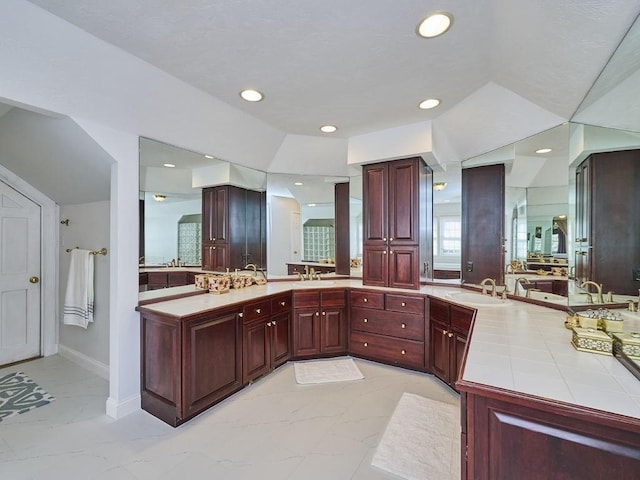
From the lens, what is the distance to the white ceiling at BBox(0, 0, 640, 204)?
1.46 meters

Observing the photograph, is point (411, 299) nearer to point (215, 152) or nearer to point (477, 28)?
point (477, 28)

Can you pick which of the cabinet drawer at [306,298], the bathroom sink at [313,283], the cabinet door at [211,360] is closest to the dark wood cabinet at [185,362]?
the cabinet door at [211,360]

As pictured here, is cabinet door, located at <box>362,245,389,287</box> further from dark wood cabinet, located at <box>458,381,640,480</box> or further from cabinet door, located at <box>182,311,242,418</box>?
dark wood cabinet, located at <box>458,381,640,480</box>

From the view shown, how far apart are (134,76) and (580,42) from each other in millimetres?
2603

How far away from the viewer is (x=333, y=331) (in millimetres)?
3305

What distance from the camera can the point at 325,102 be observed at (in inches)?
98.7

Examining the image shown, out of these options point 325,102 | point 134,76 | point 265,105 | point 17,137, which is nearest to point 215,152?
point 265,105

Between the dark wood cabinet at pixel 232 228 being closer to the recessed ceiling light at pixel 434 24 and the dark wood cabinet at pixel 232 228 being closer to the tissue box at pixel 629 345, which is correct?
the recessed ceiling light at pixel 434 24

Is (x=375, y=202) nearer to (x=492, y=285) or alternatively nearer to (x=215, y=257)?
(x=492, y=285)

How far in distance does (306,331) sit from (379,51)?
268cm

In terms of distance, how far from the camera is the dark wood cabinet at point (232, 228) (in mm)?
3111

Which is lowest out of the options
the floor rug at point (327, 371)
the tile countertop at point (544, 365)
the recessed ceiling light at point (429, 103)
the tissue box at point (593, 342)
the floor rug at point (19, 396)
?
the floor rug at point (19, 396)

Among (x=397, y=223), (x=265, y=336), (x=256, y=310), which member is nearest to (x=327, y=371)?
(x=265, y=336)

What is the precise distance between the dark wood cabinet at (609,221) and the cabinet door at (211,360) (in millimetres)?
2629
